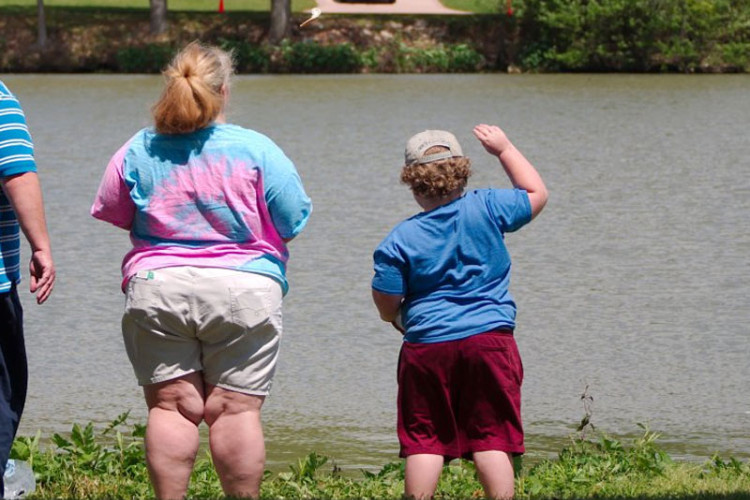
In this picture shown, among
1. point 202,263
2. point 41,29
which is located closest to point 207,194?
point 202,263

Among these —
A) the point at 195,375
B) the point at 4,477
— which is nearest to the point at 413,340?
the point at 195,375

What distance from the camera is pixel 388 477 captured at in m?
5.09

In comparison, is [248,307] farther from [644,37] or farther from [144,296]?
[644,37]

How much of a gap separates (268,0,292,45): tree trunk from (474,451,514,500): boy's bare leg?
35.2m

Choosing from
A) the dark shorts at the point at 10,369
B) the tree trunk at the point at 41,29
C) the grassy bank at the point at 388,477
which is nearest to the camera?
the dark shorts at the point at 10,369

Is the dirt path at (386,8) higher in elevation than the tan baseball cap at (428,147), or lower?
lower

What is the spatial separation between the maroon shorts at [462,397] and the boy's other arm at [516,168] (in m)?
0.45

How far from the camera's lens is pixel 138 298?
4.25 metres

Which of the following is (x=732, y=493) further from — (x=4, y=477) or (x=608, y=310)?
(x=608, y=310)

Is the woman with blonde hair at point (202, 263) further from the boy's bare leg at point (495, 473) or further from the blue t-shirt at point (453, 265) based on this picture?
the boy's bare leg at point (495, 473)

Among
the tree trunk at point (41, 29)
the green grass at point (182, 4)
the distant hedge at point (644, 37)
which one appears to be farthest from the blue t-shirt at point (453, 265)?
the green grass at point (182, 4)

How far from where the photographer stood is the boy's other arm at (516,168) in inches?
181

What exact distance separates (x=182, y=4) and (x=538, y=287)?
135ft

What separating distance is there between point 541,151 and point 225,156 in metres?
11.6
